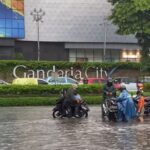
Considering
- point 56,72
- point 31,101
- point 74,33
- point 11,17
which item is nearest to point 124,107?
point 31,101

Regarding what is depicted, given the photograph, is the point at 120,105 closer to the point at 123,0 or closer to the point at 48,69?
the point at 123,0

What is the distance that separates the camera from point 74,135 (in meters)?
18.2

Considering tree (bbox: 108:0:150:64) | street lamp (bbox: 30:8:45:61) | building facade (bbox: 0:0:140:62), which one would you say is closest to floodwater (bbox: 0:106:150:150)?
tree (bbox: 108:0:150:64)

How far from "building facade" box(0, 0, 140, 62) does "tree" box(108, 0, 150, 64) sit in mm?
23051

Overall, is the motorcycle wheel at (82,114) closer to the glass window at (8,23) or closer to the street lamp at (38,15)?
the street lamp at (38,15)

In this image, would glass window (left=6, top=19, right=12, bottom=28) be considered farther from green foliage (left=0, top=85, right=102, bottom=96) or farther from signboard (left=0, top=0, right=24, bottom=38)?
green foliage (left=0, top=85, right=102, bottom=96)

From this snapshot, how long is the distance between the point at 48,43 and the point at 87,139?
69250 millimetres

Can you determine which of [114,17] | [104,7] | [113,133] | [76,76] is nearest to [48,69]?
[76,76]

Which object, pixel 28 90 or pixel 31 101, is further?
pixel 28 90

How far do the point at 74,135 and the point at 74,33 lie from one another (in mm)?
68703

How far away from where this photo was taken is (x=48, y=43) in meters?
85.8

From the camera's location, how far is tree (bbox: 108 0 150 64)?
58047 millimetres

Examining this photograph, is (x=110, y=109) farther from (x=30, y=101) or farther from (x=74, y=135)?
(x=30, y=101)

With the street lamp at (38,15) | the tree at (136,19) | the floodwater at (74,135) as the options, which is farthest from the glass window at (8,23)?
the floodwater at (74,135)
